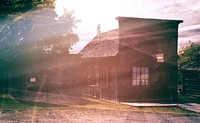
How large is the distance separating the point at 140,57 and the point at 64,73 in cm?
695

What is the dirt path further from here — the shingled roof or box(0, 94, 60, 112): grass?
the shingled roof

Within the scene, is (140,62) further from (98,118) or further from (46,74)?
(98,118)

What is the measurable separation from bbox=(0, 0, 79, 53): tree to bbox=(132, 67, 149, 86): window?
448 inches

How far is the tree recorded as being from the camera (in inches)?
955

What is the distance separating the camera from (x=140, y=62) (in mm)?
22156

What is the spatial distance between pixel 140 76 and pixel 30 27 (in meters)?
15.2

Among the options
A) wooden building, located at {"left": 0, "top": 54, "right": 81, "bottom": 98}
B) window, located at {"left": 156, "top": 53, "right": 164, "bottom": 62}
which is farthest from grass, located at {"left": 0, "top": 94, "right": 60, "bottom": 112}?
window, located at {"left": 156, "top": 53, "right": 164, "bottom": 62}

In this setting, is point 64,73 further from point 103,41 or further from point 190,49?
point 190,49

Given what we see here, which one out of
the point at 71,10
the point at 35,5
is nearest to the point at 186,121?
the point at 35,5

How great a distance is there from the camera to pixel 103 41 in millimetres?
27719

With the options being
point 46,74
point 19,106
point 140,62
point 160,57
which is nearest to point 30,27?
point 46,74

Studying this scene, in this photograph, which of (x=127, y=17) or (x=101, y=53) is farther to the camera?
(x=101, y=53)

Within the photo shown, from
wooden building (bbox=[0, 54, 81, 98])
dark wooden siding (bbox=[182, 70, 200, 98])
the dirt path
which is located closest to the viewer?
the dirt path

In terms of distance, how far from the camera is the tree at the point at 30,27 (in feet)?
79.6
